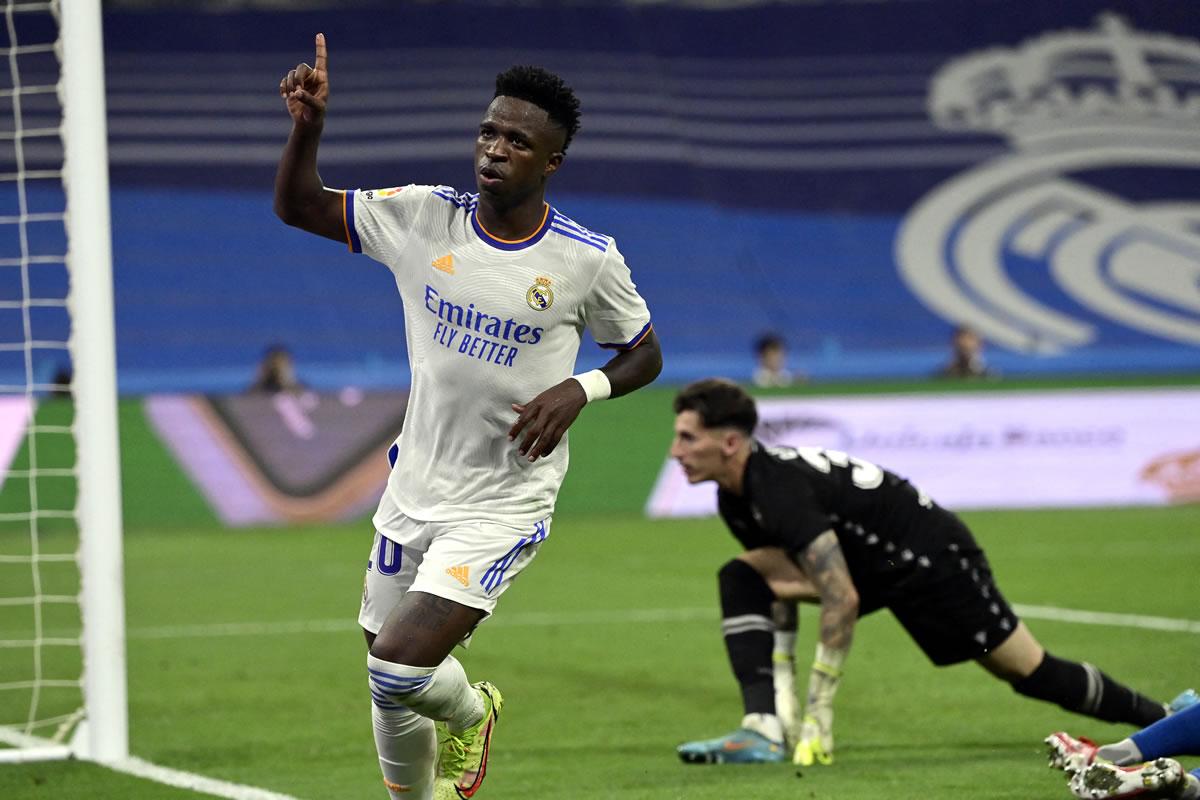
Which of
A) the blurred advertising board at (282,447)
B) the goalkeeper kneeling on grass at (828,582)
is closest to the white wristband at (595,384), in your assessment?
the goalkeeper kneeling on grass at (828,582)

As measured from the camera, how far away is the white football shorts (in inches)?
201

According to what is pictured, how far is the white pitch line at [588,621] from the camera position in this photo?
10.4m

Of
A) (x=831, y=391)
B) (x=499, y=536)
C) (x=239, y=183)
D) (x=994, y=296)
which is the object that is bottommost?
(x=499, y=536)

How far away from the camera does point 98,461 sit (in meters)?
6.83

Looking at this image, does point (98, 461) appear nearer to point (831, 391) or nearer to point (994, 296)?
point (831, 391)

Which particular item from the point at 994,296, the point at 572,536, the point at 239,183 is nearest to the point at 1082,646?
the point at 572,536

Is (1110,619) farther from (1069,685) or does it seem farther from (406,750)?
(406,750)

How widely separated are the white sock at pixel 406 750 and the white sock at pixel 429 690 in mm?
60

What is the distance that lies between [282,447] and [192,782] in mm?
10047

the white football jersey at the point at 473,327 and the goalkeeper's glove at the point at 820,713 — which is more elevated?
the white football jersey at the point at 473,327

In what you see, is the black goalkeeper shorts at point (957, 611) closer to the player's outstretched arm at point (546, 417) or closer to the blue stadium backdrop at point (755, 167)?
the player's outstretched arm at point (546, 417)

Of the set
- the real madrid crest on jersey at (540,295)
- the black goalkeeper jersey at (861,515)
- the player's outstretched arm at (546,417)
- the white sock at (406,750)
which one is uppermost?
the real madrid crest on jersey at (540,295)

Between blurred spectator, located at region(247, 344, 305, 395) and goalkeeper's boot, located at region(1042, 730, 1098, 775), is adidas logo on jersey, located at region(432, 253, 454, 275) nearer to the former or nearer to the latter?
goalkeeper's boot, located at region(1042, 730, 1098, 775)

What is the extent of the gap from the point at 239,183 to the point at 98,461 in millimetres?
19558
